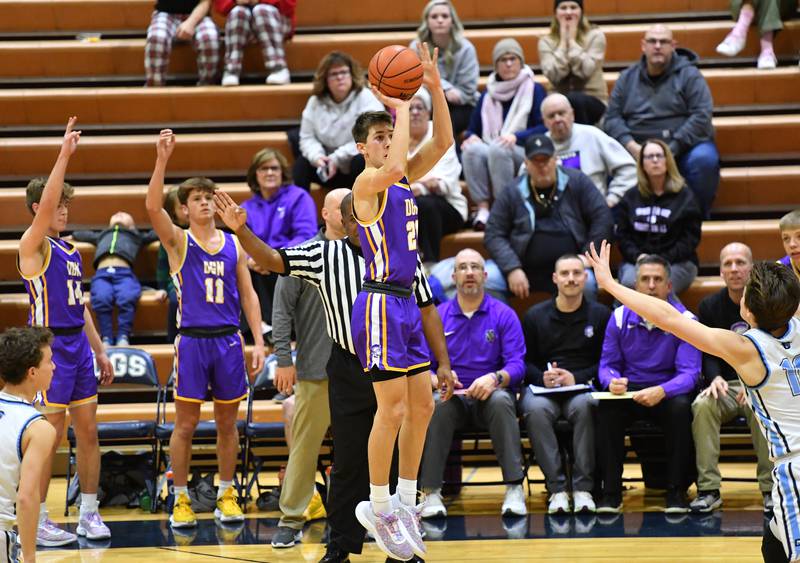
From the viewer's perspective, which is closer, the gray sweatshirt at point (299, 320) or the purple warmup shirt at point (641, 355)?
the gray sweatshirt at point (299, 320)

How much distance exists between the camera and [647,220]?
313 inches

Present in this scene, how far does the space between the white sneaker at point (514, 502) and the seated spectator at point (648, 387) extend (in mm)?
475

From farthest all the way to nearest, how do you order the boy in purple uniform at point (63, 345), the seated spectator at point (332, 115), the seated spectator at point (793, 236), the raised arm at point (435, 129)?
the seated spectator at point (332, 115), the boy in purple uniform at point (63, 345), the seated spectator at point (793, 236), the raised arm at point (435, 129)

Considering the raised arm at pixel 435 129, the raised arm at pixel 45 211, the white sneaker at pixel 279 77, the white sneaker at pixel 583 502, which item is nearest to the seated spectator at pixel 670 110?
the white sneaker at pixel 583 502

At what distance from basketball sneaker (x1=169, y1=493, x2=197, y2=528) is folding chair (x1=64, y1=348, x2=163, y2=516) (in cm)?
63

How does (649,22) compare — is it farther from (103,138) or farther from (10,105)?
(10,105)

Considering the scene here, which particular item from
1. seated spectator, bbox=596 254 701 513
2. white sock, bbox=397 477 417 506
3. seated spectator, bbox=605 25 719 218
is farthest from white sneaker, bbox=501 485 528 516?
seated spectator, bbox=605 25 719 218

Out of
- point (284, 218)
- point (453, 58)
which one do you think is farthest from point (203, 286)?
point (453, 58)

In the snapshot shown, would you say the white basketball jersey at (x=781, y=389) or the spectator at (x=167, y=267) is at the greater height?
the spectator at (x=167, y=267)

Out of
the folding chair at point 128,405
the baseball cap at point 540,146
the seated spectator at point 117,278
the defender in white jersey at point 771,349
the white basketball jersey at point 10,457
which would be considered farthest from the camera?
the seated spectator at point 117,278

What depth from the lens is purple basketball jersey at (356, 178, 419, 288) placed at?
4828 millimetres

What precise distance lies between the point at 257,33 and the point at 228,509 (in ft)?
16.4

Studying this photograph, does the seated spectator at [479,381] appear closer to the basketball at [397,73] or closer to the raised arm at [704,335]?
the basketball at [397,73]

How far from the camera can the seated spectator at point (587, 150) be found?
331 inches
